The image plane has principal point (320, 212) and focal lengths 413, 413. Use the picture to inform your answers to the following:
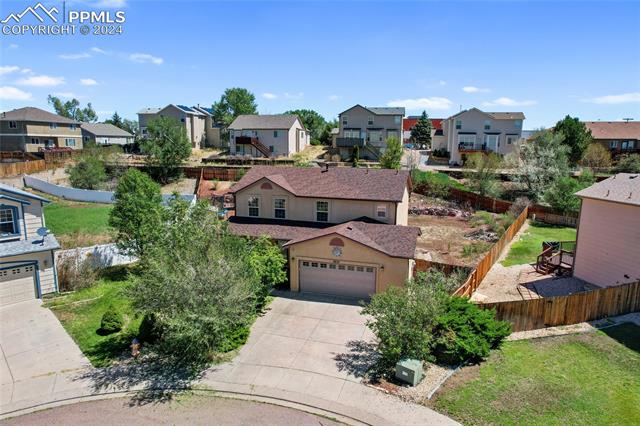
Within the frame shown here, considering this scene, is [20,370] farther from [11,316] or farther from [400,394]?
[400,394]

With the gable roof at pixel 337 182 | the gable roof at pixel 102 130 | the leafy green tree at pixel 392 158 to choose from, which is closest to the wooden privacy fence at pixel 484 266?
the gable roof at pixel 337 182

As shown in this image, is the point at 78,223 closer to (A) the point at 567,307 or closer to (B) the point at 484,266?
(B) the point at 484,266

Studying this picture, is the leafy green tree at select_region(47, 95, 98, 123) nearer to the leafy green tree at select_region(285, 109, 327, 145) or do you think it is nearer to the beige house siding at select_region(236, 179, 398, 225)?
the leafy green tree at select_region(285, 109, 327, 145)

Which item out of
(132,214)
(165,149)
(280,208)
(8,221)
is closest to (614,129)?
(280,208)

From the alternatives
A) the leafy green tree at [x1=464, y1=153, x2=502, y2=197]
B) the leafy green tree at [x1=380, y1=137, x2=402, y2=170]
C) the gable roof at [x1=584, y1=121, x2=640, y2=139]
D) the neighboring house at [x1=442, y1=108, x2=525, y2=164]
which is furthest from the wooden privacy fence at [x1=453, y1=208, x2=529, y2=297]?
the gable roof at [x1=584, y1=121, x2=640, y2=139]

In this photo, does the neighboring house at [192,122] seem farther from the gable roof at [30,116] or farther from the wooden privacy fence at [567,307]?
the wooden privacy fence at [567,307]

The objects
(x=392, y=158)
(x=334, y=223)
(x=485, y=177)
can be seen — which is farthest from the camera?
(x=392, y=158)
